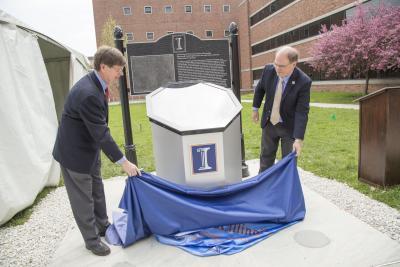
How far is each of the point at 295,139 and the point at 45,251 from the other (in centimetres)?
286

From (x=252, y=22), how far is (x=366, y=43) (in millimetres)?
22998

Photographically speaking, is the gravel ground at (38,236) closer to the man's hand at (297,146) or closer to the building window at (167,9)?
the man's hand at (297,146)

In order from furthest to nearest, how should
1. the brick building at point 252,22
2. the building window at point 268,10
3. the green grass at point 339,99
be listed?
the building window at point 268,10 < the brick building at point 252,22 < the green grass at point 339,99

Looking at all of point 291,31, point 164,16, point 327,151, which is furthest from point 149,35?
point 327,151

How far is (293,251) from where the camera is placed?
2871mm

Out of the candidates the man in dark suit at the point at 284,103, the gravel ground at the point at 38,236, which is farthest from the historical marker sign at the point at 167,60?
the gravel ground at the point at 38,236

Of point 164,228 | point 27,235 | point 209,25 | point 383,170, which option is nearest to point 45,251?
point 27,235

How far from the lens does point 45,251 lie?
3.22 meters

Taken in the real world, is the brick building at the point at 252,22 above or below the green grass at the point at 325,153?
above

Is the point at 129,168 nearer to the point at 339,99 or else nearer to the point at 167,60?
the point at 167,60

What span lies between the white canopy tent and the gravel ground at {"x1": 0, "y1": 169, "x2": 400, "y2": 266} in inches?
11.5

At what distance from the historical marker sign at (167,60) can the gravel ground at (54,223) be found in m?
1.94

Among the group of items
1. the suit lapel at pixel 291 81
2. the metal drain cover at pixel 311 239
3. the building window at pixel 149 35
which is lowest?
the metal drain cover at pixel 311 239

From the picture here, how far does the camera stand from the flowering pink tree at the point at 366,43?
49.2 ft
